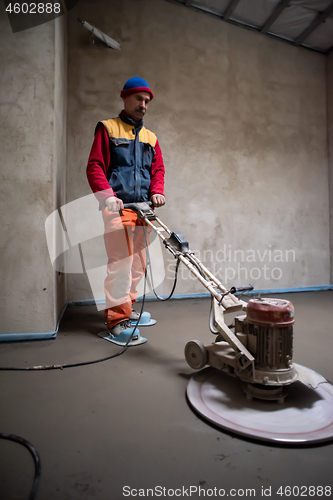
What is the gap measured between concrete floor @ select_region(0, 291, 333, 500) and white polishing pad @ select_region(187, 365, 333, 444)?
3 cm

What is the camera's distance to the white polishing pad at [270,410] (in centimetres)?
91

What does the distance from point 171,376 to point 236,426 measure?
0.48m

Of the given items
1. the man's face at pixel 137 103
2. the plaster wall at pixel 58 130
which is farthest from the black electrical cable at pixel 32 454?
the man's face at pixel 137 103

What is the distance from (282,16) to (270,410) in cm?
419

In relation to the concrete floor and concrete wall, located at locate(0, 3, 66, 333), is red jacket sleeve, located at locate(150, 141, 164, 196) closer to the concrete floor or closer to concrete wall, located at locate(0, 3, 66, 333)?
concrete wall, located at locate(0, 3, 66, 333)

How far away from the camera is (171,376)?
138 centimetres

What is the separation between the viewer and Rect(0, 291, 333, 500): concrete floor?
29.4 inches

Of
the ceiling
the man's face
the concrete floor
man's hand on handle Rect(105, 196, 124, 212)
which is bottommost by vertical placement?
the concrete floor

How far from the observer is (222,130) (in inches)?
138

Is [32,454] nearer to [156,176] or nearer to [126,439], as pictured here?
[126,439]

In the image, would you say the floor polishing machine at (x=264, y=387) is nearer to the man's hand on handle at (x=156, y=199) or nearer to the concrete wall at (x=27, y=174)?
the man's hand on handle at (x=156, y=199)

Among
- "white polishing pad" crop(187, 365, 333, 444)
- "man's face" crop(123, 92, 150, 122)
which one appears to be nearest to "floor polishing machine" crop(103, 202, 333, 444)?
"white polishing pad" crop(187, 365, 333, 444)

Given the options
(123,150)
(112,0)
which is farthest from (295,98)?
(123,150)

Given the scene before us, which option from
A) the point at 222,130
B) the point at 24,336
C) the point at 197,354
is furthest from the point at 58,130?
the point at 222,130
